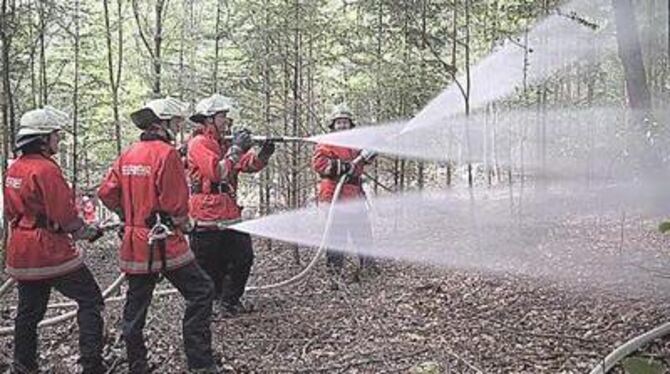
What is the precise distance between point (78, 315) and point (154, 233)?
1.00 metres

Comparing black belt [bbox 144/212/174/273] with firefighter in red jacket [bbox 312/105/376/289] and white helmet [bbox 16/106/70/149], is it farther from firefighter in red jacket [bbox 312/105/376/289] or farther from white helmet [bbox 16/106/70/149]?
firefighter in red jacket [bbox 312/105/376/289]

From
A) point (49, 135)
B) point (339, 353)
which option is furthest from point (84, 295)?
point (339, 353)

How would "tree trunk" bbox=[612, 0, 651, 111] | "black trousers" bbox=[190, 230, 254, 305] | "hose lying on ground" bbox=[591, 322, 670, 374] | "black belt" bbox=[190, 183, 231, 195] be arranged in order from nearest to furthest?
"hose lying on ground" bbox=[591, 322, 670, 374]
"black belt" bbox=[190, 183, 231, 195]
"black trousers" bbox=[190, 230, 254, 305]
"tree trunk" bbox=[612, 0, 651, 111]

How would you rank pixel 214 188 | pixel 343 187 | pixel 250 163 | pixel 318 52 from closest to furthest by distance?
pixel 214 188, pixel 250 163, pixel 343 187, pixel 318 52

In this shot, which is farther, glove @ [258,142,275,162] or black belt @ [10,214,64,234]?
glove @ [258,142,275,162]

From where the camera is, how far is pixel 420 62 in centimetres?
1131

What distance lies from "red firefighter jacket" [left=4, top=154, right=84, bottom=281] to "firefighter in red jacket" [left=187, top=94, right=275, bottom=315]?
5.33 ft

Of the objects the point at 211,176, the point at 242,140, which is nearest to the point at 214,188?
the point at 211,176

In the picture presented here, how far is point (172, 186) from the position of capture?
5.20 metres

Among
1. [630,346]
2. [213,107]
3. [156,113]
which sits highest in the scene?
[213,107]

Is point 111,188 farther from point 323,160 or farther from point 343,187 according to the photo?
point 343,187

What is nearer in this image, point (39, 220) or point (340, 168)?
point (39, 220)

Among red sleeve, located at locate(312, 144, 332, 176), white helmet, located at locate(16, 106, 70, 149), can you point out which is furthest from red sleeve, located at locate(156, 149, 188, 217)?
red sleeve, located at locate(312, 144, 332, 176)

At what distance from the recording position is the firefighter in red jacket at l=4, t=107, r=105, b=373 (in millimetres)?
5289
